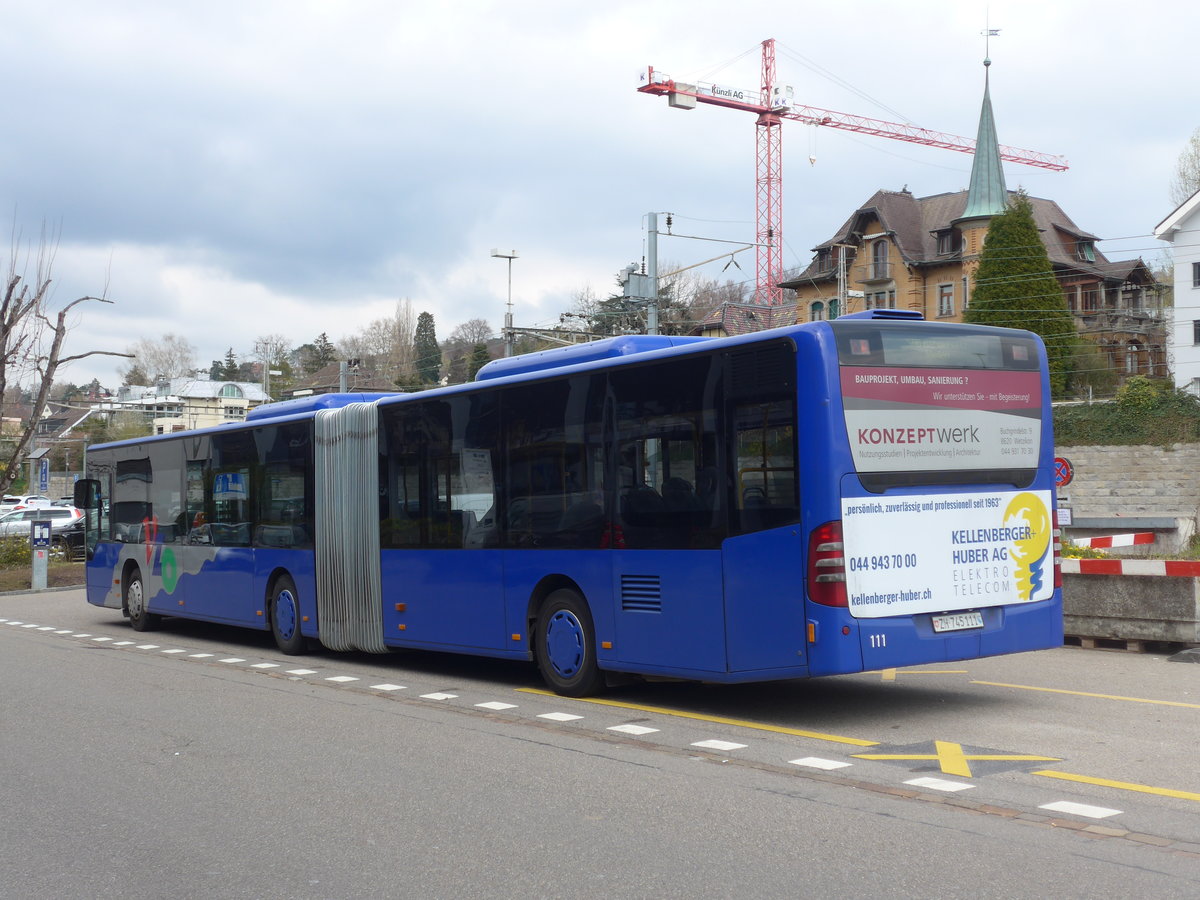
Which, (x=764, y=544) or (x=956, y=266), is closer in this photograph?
(x=764, y=544)

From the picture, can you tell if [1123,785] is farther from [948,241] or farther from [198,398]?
[198,398]

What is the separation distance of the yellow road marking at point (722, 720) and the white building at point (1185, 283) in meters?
52.4

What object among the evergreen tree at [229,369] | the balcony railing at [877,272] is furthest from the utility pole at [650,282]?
the evergreen tree at [229,369]

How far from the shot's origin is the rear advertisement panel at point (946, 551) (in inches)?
366

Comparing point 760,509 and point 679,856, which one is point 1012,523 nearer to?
point 760,509

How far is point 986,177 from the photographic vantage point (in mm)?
76125

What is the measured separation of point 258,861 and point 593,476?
546cm

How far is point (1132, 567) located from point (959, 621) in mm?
5140

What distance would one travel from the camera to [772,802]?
721 centimetres

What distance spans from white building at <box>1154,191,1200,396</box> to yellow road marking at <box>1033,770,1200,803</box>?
54.5 m

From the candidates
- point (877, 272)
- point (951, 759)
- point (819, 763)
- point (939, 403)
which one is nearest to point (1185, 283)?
point (877, 272)

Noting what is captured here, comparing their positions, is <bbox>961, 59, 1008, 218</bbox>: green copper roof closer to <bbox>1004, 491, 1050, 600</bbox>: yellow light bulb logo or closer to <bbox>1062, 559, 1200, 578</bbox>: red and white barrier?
<bbox>1062, 559, 1200, 578</bbox>: red and white barrier

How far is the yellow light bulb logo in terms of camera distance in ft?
33.6

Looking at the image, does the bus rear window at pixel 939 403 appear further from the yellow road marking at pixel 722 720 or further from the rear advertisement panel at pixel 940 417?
the yellow road marking at pixel 722 720
